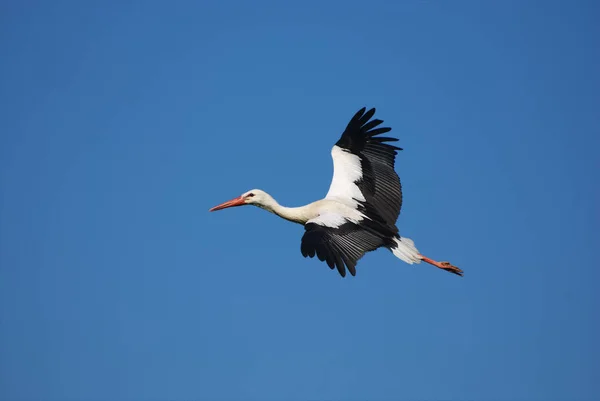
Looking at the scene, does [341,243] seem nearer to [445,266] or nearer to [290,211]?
[290,211]

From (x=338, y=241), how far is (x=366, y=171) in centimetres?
260

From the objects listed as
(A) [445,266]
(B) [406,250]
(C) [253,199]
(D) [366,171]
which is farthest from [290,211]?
(A) [445,266]

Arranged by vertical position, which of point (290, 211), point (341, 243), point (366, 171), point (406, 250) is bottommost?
point (341, 243)

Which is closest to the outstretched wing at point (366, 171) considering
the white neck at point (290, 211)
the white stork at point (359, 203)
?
the white stork at point (359, 203)

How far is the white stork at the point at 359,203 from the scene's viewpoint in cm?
1098

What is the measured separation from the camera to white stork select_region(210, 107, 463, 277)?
36.0ft

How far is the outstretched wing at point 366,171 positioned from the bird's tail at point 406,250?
430 mm

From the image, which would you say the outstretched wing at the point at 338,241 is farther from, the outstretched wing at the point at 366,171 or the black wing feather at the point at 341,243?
the outstretched wing at the point at 366,171

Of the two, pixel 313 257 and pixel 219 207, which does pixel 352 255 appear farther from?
pixel 219 207

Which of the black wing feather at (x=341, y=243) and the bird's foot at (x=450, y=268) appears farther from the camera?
the bird's foot at (x=450, y=268)

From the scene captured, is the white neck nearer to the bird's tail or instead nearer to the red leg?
the bird's tail

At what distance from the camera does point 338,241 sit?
34.6 ft

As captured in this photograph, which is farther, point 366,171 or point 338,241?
point 366,171

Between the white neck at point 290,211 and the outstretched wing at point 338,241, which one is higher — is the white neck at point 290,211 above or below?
above
